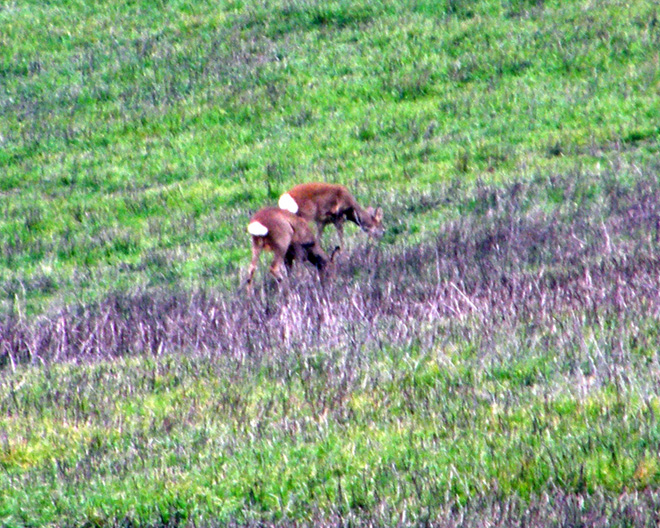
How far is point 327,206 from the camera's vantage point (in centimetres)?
1180

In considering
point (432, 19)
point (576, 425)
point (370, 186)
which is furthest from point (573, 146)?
point (576, 425)

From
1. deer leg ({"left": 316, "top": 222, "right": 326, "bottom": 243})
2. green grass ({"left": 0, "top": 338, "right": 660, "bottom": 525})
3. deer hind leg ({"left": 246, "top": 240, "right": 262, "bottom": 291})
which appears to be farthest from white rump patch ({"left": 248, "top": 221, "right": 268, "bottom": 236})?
green grass ({"left": 0, "top": 338, "right": 660, "bottom": 525})

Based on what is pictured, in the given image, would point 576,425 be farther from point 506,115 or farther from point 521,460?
point 506,115

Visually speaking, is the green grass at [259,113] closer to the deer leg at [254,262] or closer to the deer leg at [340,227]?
the deer leg at [254,262]

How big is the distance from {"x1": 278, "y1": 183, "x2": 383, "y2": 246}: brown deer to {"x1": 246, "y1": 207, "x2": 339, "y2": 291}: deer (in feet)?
2.84

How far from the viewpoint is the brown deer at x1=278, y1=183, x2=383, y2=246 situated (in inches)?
454

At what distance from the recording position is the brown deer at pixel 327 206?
37.8 ft

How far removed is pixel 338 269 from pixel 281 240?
83 cm

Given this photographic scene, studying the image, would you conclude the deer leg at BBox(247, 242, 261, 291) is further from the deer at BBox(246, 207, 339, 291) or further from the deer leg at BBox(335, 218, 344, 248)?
the deer leg at BBox(335, 218, 344, 248)

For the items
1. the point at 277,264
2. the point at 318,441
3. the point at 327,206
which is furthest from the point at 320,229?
the point at 318,441

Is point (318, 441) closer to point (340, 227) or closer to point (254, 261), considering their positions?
point (254, 261)

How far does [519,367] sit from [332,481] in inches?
58.9

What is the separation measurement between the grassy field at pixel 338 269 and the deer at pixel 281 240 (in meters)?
0.40

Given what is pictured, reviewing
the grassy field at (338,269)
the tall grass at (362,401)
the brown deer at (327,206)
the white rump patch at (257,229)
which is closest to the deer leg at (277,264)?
the white rump patch at (257,229)
